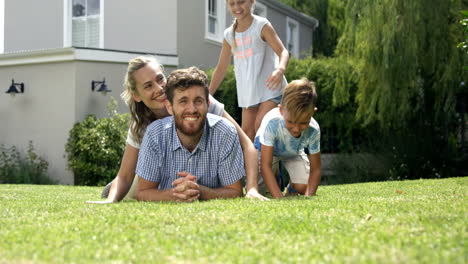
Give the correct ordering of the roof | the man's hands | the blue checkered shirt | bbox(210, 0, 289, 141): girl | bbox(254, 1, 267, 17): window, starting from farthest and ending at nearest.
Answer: the roof < bbox(254, 1, 267, 17): window < bbox(210, 0, 289, 141): girl < the blue checkered shirt < the man's hands

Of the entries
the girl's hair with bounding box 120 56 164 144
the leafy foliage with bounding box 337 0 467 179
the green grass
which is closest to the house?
the leafy foliage with bounding box 337 0 467 179

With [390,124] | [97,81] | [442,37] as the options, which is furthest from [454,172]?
[97,81]

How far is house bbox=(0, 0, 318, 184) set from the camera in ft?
39.3

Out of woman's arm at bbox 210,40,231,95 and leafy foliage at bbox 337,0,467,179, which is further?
leafy foliage at bbox 337,0,467,179

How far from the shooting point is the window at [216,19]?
48.3 ft

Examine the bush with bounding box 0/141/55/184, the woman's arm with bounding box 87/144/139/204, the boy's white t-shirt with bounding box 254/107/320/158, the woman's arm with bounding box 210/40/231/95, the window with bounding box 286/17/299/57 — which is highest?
the window with bounding box 286/17/299/57

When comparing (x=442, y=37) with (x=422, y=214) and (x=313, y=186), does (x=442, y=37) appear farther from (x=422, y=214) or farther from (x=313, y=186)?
(x=422, y=214)

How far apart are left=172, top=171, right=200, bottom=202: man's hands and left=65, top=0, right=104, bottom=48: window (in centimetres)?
1086

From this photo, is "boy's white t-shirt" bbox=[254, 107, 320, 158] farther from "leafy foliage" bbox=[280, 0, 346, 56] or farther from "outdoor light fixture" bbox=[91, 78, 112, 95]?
"leafy foliage" bbox=[280, 0, 346, 56]

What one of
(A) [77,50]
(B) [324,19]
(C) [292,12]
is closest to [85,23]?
(A) [77,50]

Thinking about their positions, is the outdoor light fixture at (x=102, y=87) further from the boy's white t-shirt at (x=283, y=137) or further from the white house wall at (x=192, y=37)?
the boy's white t-shirt at (x=283, y=137)

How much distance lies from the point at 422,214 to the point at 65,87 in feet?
33.6

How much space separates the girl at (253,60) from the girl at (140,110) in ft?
3.17

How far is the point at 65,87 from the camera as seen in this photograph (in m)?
11.9
